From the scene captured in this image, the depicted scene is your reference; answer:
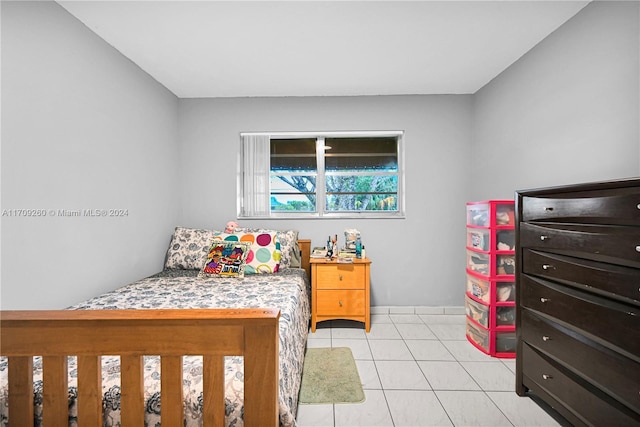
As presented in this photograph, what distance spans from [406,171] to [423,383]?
202 centimetres

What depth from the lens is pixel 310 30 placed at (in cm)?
203

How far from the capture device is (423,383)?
6.40ft

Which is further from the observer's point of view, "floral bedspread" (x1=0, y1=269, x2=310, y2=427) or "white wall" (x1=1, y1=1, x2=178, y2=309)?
"white wall" (x1=1, y1=1, x2=178, y2=309)

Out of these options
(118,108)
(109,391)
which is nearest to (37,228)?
(118,108)

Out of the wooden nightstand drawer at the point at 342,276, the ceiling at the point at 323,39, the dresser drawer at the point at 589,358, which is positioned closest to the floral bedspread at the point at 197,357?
the wooden nightstand drawer at the point at 342,276

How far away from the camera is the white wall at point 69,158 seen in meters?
1.54

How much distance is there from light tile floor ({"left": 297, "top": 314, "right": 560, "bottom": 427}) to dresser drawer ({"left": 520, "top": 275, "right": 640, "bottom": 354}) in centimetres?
60

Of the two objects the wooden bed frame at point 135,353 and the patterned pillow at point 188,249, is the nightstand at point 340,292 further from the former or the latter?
the wooden bed frame at point 135,353

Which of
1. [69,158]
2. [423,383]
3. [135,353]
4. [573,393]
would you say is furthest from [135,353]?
[573,393]

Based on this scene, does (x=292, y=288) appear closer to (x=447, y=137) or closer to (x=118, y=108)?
(x=118, y=108)

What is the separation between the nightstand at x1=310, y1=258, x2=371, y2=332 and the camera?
2.77 meters

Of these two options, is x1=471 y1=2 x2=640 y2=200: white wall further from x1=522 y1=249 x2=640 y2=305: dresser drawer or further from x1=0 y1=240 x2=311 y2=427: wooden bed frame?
x1=0 y1=240 x2=311 y2=427: wooden bed frame

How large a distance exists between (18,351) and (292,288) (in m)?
1.51

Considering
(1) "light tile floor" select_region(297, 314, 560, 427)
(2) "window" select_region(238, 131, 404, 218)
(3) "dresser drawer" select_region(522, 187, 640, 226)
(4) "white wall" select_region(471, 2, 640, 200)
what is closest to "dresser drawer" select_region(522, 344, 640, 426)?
(1) "light tile floor" select_region(297, 314, 560, 427)
